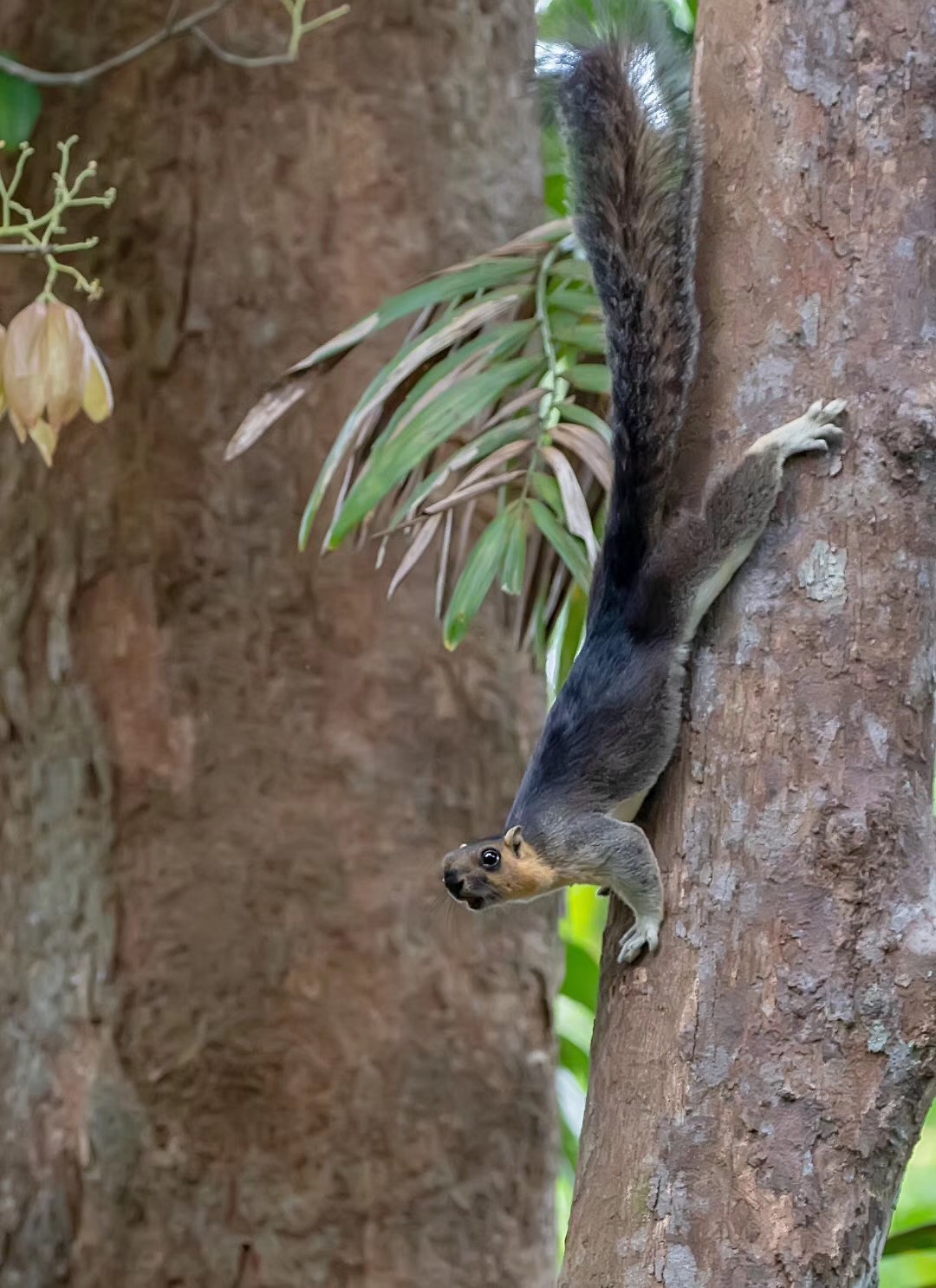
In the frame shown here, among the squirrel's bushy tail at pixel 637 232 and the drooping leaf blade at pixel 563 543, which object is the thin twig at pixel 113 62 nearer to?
the squirrel's bushy tail at pixel 637 232

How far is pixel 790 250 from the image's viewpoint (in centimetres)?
117

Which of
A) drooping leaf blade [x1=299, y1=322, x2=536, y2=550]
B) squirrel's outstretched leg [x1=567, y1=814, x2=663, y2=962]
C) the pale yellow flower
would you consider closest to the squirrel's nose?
squirrel's outstretched leg [x1=567, y1=814, x2=663, y2=962]

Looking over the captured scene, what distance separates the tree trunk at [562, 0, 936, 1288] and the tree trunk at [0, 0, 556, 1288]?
95cm

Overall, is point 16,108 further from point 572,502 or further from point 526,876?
point 526,876

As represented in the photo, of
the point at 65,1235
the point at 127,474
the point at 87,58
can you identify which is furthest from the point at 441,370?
the point at 65,1235

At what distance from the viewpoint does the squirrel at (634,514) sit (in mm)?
1158

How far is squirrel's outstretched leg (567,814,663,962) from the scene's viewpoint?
3.72ft

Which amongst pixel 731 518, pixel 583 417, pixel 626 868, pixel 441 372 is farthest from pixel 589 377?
pixel 626 868

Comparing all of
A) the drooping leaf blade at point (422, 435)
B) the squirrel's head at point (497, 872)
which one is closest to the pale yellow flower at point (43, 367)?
the drooping leaf blade at point (422, 435)

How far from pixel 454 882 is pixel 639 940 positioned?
0.30m

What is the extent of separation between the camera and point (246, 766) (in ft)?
6.88

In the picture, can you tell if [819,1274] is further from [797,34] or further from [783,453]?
[797,34]

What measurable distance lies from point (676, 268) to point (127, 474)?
43.1 inches

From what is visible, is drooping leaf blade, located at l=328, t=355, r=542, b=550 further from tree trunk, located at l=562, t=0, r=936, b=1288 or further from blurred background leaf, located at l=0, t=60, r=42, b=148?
blurred background leaf, located at l=0, t=60, r=42, b=148
